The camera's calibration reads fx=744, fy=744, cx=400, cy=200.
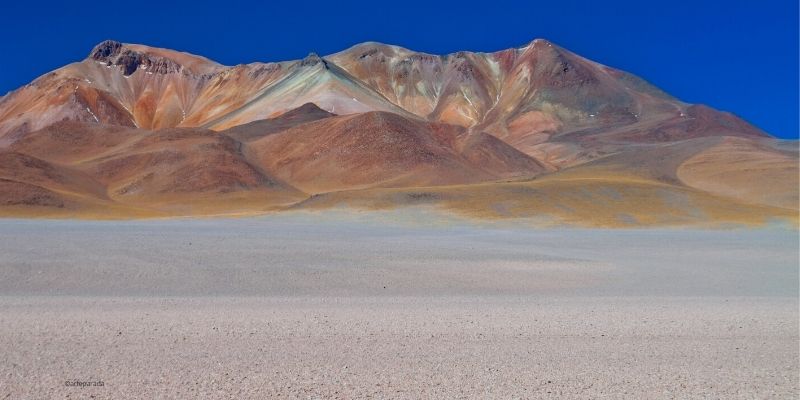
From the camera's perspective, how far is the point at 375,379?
984 centimetres

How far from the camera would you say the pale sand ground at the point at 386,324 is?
32.0ft

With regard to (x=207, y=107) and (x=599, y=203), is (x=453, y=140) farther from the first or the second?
(x=207, y=107)

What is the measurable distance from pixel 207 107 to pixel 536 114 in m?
87.0

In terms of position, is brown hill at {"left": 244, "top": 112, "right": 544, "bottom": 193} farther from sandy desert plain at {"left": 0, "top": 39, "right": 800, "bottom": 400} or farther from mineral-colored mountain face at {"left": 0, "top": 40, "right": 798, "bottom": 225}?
sandy desert plain at {"left": 0, "top": 39, "right": 800, "bottom": 400}

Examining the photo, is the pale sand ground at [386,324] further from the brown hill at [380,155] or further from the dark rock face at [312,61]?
the dark rock face at [312,61]

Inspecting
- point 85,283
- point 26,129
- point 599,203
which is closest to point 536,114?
point 26,129

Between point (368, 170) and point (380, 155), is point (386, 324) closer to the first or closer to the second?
point (368, 170)

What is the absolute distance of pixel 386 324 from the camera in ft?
44.7

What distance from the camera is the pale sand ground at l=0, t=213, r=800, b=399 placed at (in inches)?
384

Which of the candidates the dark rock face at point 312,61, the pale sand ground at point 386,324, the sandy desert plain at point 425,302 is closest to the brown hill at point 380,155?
the sandy desert plain at point 425,302

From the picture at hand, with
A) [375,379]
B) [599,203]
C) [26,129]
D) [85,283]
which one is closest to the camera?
[375,379]

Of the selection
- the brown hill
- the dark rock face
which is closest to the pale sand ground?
the brown hill

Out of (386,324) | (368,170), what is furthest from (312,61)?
(386,324)

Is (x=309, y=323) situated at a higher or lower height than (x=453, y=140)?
lower
